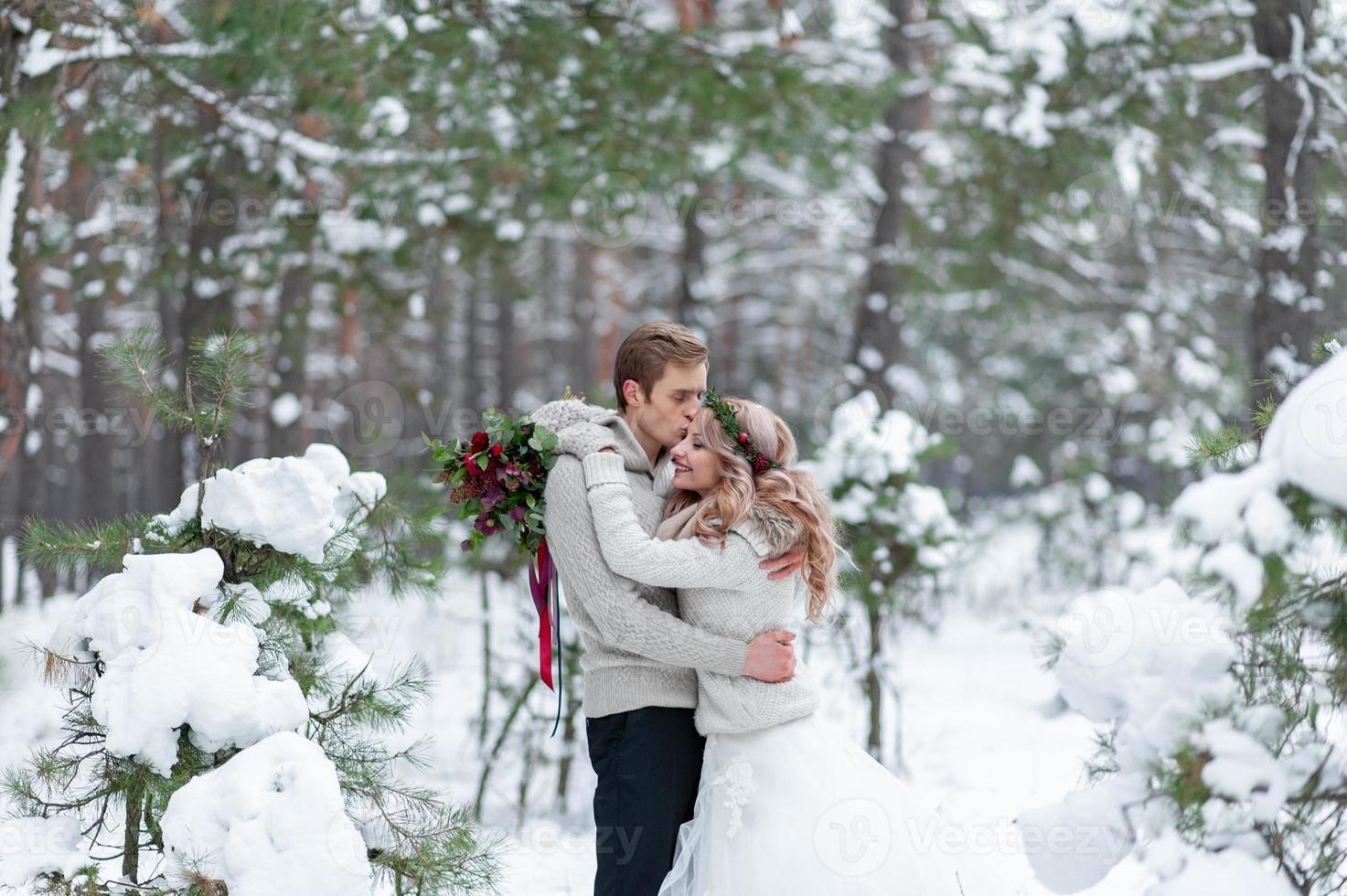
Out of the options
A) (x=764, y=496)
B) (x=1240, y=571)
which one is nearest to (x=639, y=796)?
(x=764, y=496)

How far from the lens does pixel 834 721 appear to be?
6934 millimetres

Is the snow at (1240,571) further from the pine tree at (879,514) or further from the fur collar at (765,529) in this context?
the pine tree at (879,514)

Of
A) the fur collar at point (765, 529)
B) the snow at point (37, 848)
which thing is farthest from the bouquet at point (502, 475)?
the snow at point (37, 848)

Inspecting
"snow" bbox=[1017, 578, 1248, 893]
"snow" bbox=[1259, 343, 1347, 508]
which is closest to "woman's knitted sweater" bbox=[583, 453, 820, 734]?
"snow" bbox=[1017, 578, 1248, 893]

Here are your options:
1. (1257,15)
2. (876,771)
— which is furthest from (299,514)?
(1257,15)

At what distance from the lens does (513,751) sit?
21.3ft

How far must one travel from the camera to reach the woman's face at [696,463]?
300 centimetres

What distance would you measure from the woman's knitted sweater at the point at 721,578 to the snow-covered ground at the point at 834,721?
89 centimetres

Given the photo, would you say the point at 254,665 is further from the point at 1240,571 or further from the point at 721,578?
the point at 1240,571

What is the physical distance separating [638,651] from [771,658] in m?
0.35

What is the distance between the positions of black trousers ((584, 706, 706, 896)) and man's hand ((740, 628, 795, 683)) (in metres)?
0.27

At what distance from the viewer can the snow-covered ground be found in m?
4.48

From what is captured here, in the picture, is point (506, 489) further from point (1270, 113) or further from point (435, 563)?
point (1270, 113)

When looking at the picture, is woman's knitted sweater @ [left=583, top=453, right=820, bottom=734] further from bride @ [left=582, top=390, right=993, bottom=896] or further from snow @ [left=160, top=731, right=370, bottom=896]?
snow @ [left=160, top=731, right=370, bottom=896]
